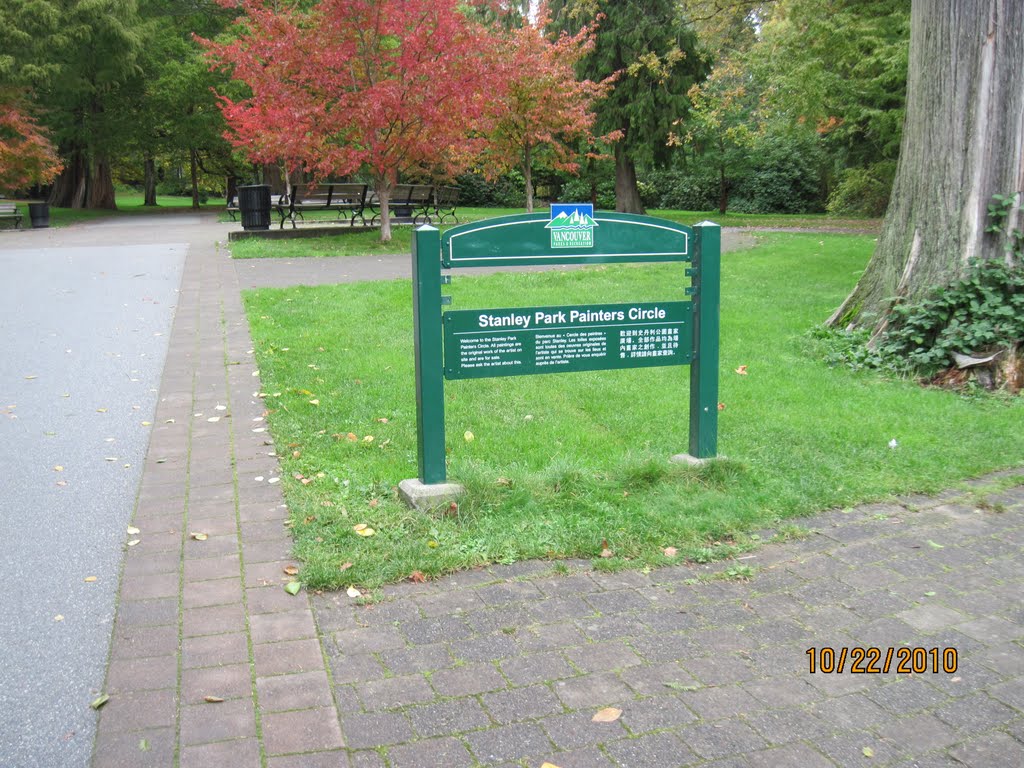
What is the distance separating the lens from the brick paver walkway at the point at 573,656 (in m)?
2.83

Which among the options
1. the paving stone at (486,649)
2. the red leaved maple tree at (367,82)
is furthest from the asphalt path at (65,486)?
the red leaved maple tree at (367,82)

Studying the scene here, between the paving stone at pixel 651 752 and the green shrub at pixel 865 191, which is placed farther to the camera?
the green shrub at pixel 865 191

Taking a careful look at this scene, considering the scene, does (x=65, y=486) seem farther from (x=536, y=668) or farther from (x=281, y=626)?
(x=536, y=668)

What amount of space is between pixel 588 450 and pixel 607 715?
274cm

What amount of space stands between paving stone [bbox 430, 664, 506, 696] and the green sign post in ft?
4.97

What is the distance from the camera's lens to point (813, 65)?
22.0 m

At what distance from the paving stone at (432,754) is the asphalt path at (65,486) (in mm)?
920

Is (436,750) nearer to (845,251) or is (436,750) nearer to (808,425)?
(808,425)

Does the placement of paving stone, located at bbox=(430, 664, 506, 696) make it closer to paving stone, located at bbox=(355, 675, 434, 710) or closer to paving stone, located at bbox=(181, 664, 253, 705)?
paving stone, located at bbox=(355, 675, 434, 710)

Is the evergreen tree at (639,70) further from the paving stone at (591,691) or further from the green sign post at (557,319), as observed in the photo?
the paving stone at (591,691)

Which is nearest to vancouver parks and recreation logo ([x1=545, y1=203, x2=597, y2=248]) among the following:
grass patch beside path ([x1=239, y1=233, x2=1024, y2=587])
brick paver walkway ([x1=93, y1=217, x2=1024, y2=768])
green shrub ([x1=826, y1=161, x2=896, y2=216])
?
grass patch beside path ([x1=239, y1=233, x2=1024, y2=587])

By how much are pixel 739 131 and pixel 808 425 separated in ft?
66.8

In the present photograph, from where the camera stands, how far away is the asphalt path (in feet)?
10.0

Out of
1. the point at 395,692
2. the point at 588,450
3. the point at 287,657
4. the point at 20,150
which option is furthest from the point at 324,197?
the point at 395,692
